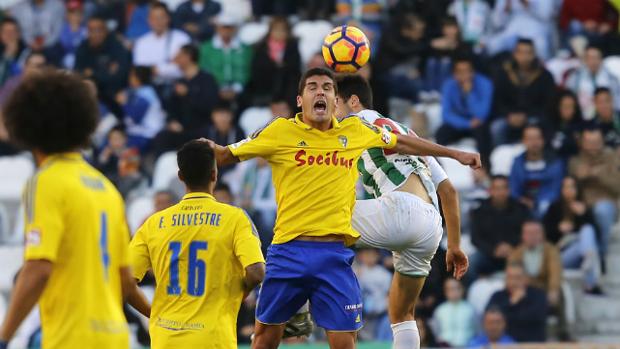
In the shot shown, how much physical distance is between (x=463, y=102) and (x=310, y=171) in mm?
8722

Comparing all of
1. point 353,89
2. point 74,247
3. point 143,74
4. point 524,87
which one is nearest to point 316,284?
point 353,89

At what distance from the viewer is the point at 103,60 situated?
18781mm

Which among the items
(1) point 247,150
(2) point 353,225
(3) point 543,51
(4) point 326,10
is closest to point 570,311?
(3) point 543,51

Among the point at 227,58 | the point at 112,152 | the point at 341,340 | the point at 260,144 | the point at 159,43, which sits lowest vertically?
the point at 341,340

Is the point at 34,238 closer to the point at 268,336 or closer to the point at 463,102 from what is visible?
the point at 268,336

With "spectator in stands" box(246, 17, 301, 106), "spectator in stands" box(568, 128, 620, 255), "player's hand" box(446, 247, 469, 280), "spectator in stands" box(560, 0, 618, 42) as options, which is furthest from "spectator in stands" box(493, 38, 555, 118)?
"player's hand" box(446, 247, 469, 280)

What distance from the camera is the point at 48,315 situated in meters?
6.54

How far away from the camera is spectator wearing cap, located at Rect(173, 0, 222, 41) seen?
19375 millimetres

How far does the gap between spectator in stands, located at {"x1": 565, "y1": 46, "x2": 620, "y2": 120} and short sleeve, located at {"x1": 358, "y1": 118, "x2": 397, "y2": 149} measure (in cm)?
A: 913

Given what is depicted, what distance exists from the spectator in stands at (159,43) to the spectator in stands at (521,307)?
229 inches

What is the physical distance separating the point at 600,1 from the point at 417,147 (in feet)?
35.4

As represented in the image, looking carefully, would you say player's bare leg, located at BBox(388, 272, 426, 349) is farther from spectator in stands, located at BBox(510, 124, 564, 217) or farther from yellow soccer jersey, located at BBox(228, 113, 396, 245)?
spectator in stands, located at BBox(510, 124, 564, 217)

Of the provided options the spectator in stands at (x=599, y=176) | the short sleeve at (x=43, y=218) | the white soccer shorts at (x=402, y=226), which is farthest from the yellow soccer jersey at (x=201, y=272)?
the spectator in stands at (x=599, y=176)

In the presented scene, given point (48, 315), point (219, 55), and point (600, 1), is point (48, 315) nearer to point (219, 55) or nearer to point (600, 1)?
point (219, 55)
